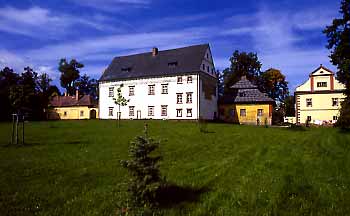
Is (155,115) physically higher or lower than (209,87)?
lower

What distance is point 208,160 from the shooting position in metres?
11.8

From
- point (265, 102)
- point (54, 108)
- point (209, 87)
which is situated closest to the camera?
point (265, 102)

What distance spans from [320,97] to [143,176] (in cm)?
4838

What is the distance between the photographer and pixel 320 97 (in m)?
48.5

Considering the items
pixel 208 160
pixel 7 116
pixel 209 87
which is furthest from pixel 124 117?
pixel 208 160

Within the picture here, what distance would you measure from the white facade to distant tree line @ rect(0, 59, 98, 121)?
12.1 m

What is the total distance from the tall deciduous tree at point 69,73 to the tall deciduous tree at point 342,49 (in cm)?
6708

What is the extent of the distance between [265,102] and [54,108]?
43.7m

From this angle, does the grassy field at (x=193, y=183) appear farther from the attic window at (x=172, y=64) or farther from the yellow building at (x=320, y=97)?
the yellow building at (x=320, y=97)

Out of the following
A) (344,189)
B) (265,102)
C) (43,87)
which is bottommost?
(344,189)

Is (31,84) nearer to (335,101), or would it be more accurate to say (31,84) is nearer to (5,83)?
(5,83)

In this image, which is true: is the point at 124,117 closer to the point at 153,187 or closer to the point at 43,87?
the point at 43,87

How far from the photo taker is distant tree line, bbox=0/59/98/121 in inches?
686

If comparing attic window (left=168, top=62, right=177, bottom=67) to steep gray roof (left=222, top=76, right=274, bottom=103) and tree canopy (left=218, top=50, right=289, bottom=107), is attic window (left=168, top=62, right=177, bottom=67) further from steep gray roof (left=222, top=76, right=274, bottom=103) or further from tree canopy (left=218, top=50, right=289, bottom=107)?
tree canopy (left=218, top=50, right=289, bottom=107)
